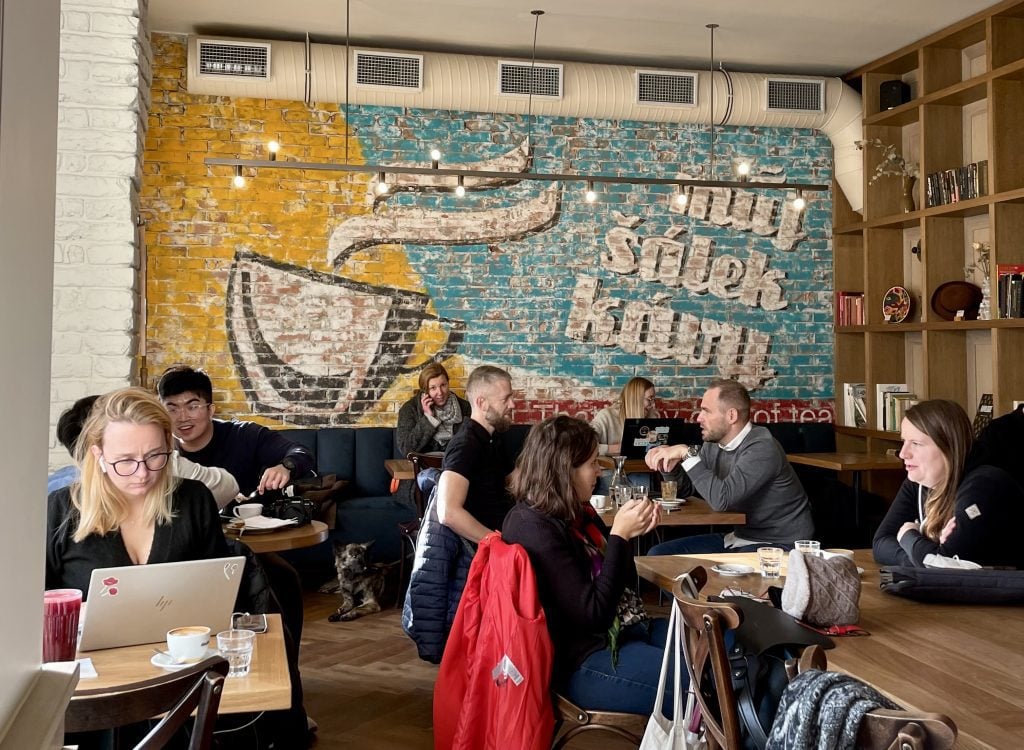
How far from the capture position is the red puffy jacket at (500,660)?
2.75m

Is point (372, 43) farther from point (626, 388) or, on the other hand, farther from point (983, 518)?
point (983, 518)

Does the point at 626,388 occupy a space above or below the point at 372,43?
below

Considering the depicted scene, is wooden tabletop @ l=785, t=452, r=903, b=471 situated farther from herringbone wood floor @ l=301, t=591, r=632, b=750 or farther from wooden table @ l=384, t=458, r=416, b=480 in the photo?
herringbone wood floor @ l=301, t=591, r=632, b=750

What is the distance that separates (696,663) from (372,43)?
5.94 metres

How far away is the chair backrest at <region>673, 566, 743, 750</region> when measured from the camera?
2088mm

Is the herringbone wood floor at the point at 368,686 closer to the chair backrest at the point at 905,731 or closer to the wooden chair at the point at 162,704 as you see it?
the wooden chair at the point at 162,704

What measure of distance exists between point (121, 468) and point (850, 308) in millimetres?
6445

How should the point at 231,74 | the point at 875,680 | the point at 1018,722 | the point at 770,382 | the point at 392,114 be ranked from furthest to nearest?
1. the point at 770,382
2. the point at 392,114
3. the point at 231,74
4. the point at 875,680
5. the point at 1018,722

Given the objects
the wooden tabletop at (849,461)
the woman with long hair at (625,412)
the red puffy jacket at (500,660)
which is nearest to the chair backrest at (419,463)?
the woman with long hair at (625,412)

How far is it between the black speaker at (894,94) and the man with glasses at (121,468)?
19.0 feet

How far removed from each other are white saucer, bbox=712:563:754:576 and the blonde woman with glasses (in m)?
1.65

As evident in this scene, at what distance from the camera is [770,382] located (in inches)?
310

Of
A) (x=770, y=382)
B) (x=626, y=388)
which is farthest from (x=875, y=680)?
(x=770, y=382)

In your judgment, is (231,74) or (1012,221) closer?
(1012,221)
